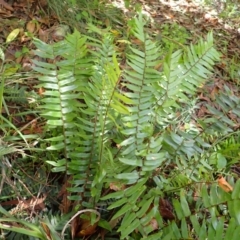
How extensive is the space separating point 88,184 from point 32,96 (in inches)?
25.1

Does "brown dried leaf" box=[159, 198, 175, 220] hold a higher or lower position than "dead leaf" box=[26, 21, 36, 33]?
higher

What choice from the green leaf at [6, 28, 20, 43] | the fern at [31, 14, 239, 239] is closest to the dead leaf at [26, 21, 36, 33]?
the green leaf at [6, 28, 20, 43]

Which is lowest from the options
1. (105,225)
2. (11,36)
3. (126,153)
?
(105,225)

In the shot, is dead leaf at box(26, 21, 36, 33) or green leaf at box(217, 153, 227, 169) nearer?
green leaf at box(217, 153, 227, 169)

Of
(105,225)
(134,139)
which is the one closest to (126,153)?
(134,139)

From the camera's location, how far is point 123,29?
3.19 meters

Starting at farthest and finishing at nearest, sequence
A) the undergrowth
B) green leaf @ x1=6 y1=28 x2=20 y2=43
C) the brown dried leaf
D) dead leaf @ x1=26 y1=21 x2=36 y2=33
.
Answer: dead leaf @ x1=26 y1=21 x2=36 y2=33, green leaf @ x1=6 y1=28 x2=20 y2=43, the brown dried leaf, the undergrowth

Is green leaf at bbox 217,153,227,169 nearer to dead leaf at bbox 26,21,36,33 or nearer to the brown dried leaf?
the brown dried leaf

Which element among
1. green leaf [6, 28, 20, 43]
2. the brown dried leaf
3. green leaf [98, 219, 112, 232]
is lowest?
green leaf [98, 219, 112, 232]

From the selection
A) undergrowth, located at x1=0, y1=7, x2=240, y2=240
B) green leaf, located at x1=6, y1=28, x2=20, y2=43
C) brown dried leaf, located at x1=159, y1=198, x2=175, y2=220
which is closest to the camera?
undergrowth, located at x1=0, y1=7, x2=240, y2=240

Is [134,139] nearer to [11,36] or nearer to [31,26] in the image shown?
[11,36]

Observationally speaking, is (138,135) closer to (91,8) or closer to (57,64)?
(57,64)

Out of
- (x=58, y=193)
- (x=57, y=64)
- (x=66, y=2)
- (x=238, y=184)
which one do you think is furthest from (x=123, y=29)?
(x=238, y=184)

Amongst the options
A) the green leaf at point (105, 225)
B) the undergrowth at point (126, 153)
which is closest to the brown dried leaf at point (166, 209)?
the undergrowth at point (126, 153)
